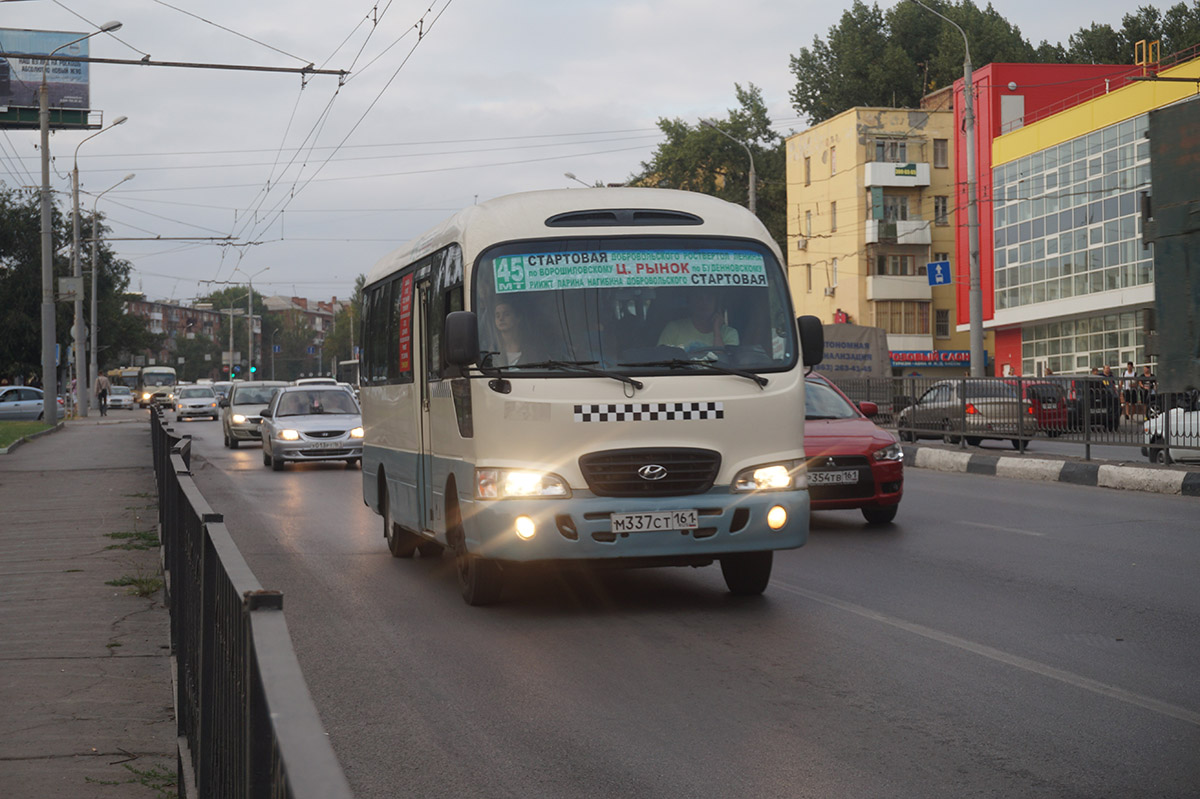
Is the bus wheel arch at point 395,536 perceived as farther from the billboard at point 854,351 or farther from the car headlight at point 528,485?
the billboard at point 854,351

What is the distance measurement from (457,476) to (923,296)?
65250mm

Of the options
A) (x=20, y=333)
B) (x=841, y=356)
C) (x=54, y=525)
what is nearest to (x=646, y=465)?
(x=54, y=525)

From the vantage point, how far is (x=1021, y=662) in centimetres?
712

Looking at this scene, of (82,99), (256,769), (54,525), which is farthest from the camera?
(82,99)

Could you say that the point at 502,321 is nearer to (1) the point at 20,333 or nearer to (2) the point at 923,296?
(1) the point at 20,333

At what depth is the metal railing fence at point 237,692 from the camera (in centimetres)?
197

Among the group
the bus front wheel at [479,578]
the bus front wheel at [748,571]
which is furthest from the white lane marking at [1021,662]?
the bus front wheel at [479,578]

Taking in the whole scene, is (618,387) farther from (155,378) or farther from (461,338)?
(155,378)

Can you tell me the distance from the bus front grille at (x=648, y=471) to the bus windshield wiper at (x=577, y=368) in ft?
1.38

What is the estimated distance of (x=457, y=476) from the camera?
A: 30.6 ft

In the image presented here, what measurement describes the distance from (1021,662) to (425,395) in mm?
4882

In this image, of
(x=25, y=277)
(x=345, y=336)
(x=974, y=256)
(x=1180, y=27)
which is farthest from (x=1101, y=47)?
(x=345, y=336)

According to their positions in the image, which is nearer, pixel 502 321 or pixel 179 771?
pixel 179 771

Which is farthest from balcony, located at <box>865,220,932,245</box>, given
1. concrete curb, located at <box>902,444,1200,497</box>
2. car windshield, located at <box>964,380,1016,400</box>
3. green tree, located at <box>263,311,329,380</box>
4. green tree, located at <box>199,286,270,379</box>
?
green tree, located at <box>263,311,329,380</box>
